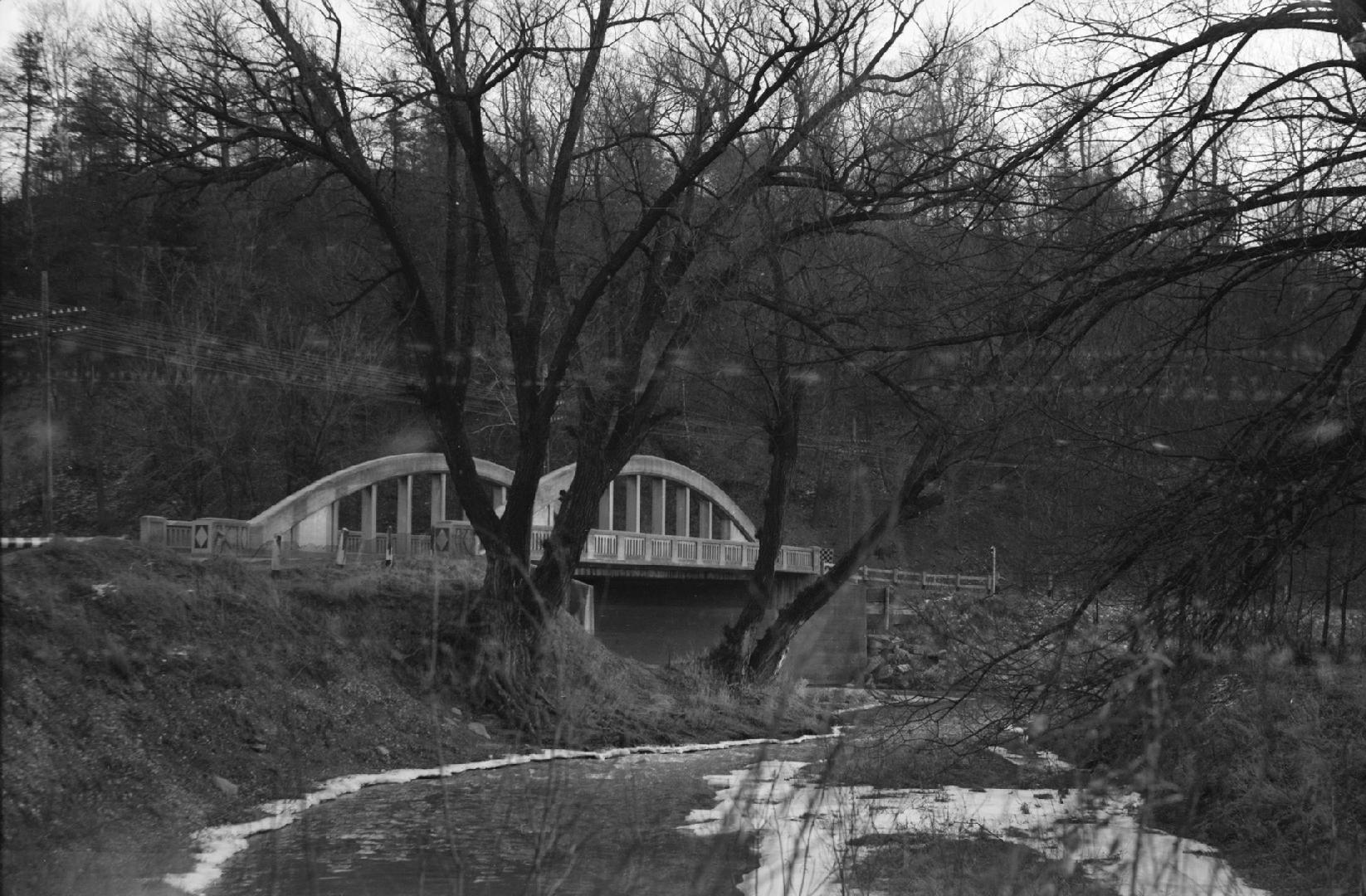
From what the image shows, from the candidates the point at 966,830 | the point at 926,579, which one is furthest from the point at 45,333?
the point at 926,579

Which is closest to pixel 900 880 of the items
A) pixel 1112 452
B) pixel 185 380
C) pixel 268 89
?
pixel 1112 452

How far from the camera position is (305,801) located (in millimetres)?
5672

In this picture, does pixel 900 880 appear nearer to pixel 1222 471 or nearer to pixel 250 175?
pixel 1222 471

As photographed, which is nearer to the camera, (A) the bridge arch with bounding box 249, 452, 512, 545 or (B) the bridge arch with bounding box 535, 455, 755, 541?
(A) the bridge arch with bounding box 249, 452, 512, 545

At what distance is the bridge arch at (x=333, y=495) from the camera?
23.8 meters

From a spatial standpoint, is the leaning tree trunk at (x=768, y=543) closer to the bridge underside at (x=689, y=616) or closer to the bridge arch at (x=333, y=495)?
the bridge arch at (x=333, y=495)

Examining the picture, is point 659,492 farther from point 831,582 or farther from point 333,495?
point 831,582

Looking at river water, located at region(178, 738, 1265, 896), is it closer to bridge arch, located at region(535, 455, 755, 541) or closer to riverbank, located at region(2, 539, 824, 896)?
riverbank, located at region(2, 539, 824, 896)

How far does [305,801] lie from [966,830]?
346 centimetres

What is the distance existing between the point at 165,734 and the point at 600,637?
1039 inches

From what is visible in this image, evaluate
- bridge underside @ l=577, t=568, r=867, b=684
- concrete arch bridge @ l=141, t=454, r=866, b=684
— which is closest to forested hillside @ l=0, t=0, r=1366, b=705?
concrete arch bridge @ l=141, t=454, r=866, b=684

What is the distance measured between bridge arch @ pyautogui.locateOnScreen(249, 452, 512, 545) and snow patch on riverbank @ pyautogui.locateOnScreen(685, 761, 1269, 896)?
15147 millimetres

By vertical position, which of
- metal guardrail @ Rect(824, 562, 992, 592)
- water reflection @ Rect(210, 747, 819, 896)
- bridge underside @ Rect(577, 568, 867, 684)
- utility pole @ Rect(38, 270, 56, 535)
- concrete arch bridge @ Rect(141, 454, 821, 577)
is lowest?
bridge underside @ Rect(577, 568, 867, 684)

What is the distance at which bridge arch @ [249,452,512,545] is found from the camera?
23.8 m
